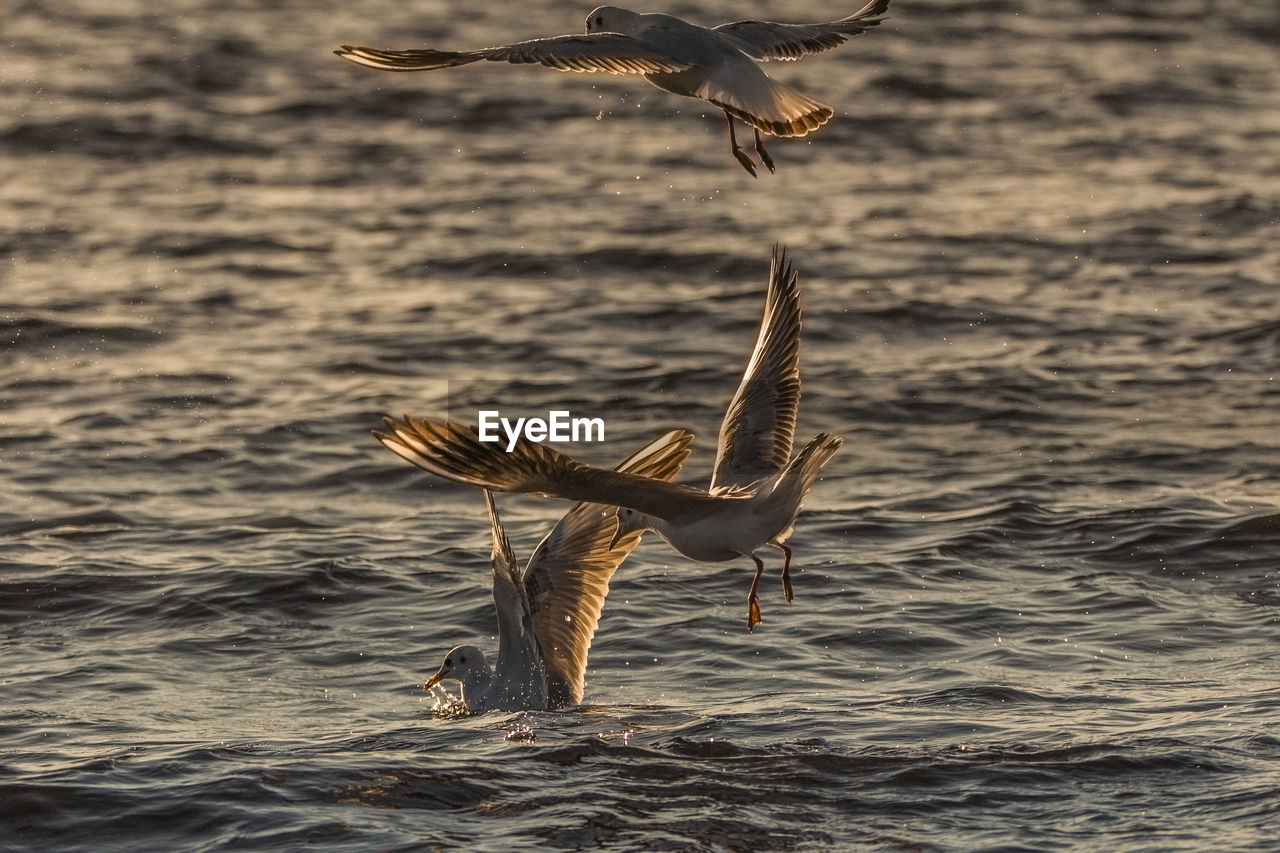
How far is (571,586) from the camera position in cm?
1034

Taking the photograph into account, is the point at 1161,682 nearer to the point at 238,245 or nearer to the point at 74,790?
the point at 74,790

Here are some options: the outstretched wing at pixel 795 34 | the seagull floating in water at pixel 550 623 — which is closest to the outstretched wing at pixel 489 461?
the seagull floating in water at pixel 550 623

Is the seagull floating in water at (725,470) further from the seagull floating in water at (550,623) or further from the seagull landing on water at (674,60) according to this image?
the seagull landing on water at (674,60)

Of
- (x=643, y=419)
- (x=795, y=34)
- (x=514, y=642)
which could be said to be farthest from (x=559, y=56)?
(x=643, y=419)

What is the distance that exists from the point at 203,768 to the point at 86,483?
4851 mm

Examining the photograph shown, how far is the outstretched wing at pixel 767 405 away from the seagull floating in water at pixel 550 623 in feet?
0.99

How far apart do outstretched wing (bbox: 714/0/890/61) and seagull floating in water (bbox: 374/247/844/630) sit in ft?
3.72

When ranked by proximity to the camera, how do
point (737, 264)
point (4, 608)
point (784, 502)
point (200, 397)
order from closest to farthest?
point (784, 502) → point (4, 608) → point (200, 397) → point (737, 264)

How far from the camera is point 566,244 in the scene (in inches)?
707

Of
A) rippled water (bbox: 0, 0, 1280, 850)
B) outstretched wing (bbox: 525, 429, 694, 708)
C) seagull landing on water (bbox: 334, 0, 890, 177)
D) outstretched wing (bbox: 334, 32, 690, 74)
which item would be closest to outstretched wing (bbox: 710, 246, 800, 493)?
outstretched wing (bbox: 525, 429, 694, 708)

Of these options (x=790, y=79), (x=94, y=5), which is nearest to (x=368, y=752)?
(x=790, y=79)

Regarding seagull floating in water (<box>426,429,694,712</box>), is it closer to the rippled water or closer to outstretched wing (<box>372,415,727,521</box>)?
the rippled water

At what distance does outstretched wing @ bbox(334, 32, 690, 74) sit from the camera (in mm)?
7883

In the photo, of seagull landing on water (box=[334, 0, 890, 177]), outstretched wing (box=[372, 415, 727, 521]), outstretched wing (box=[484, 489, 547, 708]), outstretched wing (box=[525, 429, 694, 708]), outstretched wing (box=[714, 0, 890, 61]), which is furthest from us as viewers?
outstretched wing (box=[525, 429, 694, 708])
